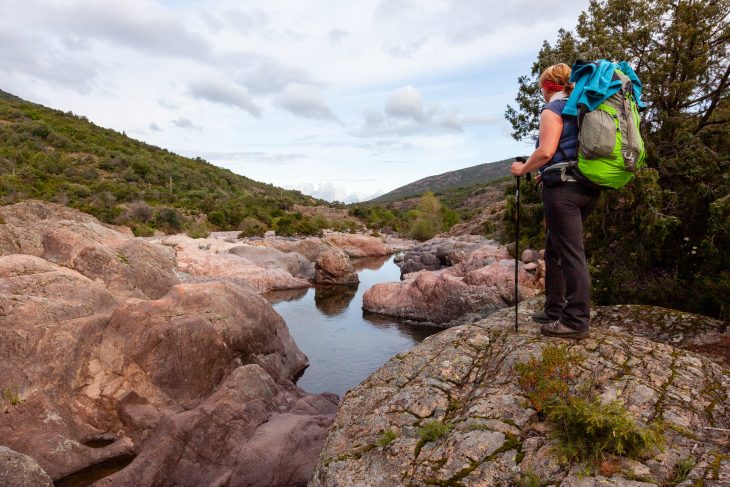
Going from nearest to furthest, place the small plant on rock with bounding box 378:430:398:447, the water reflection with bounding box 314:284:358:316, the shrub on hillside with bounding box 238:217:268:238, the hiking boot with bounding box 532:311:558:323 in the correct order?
the small plant on rock with bounding box 378:430:398:447
the hiking boot with bounding box 532:311:558:323
the water reflection with bounding box 314:284:358:316
the shrub on hillside with bounding box 238:217:268:238

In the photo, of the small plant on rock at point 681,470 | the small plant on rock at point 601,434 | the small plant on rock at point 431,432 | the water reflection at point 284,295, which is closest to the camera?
the small plant on rock at point 681,470

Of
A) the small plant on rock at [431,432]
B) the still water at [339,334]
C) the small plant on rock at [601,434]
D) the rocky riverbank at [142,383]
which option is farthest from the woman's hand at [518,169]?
the still water at [339,334]

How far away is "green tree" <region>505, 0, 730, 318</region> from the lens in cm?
892

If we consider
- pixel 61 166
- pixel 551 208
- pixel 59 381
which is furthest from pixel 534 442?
pixel 61 166

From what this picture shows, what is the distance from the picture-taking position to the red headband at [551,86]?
5.77 m

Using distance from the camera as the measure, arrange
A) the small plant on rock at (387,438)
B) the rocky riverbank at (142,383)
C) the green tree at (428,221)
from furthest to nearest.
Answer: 1. the green tree at (428,221)
2. the rocky riverbank at (142,383)
3. the small plant on rock at (387,438)

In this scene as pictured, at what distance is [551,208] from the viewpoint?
5691 mm

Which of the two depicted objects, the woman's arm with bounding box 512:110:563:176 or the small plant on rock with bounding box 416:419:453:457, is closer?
the small plant on rock with bounding box 416:419:453:457

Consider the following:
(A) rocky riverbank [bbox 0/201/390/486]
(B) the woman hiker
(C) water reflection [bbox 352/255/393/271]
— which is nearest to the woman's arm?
(B) the woman hiker

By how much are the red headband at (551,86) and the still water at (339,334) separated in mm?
9103

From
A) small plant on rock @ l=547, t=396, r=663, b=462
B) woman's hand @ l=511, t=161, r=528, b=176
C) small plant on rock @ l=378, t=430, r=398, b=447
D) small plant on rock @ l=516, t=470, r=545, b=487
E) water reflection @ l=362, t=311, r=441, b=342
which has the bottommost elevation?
water reflection @ l=362, t=311, r=441, b=342

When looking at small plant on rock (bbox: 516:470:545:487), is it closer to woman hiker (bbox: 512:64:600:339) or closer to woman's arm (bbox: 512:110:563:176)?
woman hiker (bbox: 512:64:600:339)

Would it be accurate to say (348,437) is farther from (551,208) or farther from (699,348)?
(699,348)

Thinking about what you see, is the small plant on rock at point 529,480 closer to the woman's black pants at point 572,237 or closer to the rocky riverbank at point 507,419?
the rocky riverbank at point 507,419
